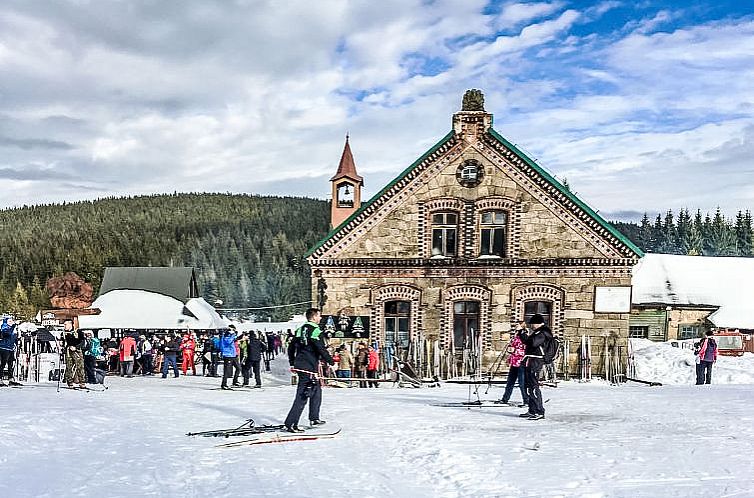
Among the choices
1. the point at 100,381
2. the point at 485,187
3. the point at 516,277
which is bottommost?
the point at 100,381

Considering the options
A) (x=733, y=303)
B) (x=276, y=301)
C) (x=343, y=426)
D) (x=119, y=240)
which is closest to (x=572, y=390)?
(x=343, y=426)

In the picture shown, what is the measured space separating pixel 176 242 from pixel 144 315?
338 ft

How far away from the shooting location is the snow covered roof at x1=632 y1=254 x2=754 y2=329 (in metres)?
39.4

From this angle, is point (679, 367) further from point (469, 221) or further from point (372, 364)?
point (372, 364)

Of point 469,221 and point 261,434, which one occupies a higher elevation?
point 469,221

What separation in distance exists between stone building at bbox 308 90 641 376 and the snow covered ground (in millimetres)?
8020

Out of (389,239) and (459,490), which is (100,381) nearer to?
(389,239)

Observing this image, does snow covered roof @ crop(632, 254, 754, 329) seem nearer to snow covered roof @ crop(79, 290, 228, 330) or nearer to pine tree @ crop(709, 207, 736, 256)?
snow covered roof @ crop(79, 290, 228, 330)

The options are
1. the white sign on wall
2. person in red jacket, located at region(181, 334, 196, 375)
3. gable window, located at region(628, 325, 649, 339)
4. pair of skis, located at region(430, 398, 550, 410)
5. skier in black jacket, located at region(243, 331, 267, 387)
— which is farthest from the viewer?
gable window, located at region(628, 325, 649, 339)

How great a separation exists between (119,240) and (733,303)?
355ft

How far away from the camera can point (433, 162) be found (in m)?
24.3

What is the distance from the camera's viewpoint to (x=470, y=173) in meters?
24.3

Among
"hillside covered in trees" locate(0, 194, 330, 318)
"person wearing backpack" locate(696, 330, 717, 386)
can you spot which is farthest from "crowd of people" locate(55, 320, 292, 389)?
"hillside covered in trees" locate(0, 194, 330, 318)

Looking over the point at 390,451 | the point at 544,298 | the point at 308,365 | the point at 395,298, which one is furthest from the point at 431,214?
the point at 390,451
